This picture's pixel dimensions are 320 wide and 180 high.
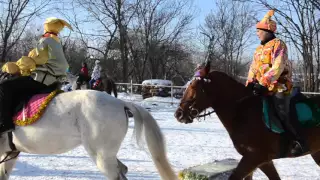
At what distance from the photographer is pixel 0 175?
14.4 feet

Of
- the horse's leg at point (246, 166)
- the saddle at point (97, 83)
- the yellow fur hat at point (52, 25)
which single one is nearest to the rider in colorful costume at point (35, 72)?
the yellow fur hat at point (52, 25)

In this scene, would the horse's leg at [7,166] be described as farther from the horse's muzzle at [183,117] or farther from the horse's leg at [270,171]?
the horse's leg at [270,171]

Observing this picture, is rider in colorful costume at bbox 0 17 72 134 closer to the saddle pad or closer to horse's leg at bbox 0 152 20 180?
horse's leg at bbox 0 152 20 180

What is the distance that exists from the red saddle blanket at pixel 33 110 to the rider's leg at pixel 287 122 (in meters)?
2.68

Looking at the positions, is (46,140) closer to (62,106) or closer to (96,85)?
(62,106)

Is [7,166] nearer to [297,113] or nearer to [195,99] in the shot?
[195,99]

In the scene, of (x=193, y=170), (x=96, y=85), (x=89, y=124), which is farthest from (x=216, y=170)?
(x=96, y=85)

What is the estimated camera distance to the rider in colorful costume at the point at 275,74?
13.6 feet

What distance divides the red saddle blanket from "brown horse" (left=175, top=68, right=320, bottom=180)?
1.58 m

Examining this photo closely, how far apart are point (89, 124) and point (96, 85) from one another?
12.7 m

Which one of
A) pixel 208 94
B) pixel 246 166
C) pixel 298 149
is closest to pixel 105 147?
pixel 208 94

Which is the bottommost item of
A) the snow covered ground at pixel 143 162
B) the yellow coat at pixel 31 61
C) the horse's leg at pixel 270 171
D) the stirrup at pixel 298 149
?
the snow covered ground at pixel 143 162

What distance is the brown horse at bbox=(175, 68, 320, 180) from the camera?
162 inches

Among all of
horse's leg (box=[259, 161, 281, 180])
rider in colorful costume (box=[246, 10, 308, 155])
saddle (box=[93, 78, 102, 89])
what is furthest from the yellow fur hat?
saddle (box=[93, 78, 102, 89])
